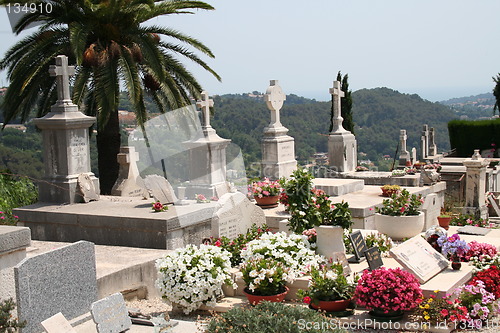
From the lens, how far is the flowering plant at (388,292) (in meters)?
6.32

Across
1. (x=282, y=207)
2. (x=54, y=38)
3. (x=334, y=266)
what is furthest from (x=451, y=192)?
(x=334, y=266)

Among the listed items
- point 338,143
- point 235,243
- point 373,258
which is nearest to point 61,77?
point 235,243

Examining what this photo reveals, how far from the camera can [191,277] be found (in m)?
7.07

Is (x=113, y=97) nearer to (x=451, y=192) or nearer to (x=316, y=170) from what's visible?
(x=316, y=170)

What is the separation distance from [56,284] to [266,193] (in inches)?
236

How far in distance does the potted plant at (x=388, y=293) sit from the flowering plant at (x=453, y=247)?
154 centimetres

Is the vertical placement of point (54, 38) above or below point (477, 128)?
above

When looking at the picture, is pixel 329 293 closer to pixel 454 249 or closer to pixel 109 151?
pixel 454 249

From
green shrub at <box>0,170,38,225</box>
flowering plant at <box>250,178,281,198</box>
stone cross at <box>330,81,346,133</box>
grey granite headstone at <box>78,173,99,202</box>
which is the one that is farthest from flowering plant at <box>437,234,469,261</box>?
stone cross at <box>330,81,346,133</box>

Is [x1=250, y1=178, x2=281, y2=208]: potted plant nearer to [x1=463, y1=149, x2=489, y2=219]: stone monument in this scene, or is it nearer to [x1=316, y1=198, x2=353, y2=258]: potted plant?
[x1=316, y1=198, x2=353, y2=258]: potted plant

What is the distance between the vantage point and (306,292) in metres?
6.80

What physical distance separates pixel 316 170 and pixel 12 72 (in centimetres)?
914

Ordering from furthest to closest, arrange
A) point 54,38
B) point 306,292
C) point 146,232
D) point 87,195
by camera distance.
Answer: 1. point 54,38
2. point 87,195
3. point 146,232
4. point 306,292

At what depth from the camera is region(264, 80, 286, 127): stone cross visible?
16.0 metres
